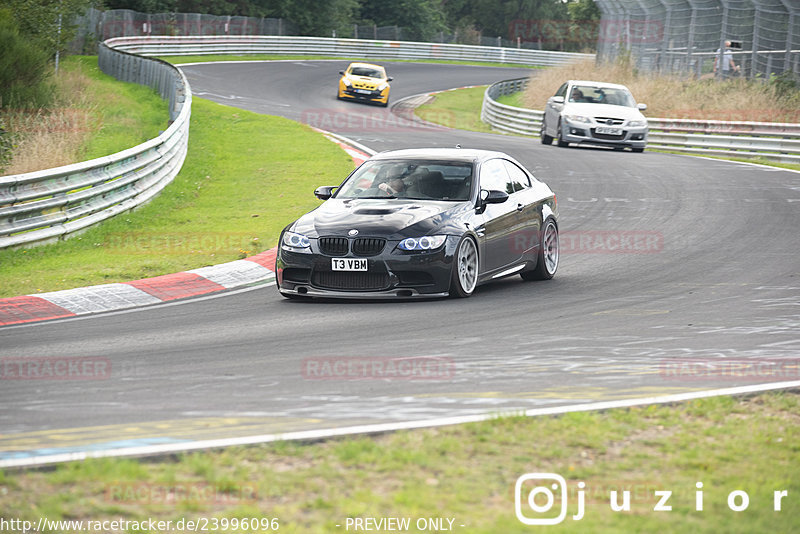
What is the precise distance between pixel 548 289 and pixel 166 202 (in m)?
8.04

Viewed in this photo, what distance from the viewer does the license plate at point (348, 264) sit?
1046 cm

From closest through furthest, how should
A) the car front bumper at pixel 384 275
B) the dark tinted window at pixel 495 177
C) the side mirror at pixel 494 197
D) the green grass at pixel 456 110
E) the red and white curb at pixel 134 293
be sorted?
the red and white curb at pixel 134 293 < the car front bumper at pixel 384 275 < the side mirror at pixel 494 197 < the dark tinted window at pixel 495 177 < the green grass at pixel 456 110

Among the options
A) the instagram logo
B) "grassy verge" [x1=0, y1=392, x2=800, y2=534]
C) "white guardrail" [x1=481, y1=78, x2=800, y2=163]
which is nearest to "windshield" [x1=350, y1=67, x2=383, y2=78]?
"white guardrail" [x1=481, y1=78, x2=800, y2=163]

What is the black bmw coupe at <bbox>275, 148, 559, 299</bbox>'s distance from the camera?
34.4 ft

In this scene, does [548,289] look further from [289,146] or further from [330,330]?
[289,146]

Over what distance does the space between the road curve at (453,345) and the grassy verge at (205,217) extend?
5.95 feet

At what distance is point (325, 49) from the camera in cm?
6444

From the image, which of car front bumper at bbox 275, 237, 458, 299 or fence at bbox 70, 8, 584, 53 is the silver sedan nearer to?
car front bumper at bbox 275, 237, 458, 299

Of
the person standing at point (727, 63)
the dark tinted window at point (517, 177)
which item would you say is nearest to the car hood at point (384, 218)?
the dark tinted window at point (517, 177)

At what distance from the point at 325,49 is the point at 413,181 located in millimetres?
54278

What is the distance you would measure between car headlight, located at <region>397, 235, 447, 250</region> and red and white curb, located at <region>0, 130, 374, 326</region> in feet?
7.68

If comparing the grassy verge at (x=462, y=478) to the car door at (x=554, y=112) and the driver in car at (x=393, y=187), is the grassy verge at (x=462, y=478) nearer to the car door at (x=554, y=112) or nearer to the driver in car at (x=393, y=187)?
the driver in car at (x=393, y=187)

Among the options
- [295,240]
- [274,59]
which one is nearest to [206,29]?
[274,59]

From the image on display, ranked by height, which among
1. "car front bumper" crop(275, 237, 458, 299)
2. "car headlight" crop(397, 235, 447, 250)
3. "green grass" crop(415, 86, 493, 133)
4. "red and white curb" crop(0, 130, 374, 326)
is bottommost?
"green grass" crop(415, 86, 493, 133)
